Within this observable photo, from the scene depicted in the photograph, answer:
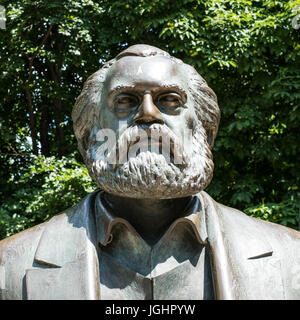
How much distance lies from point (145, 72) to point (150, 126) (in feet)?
0.80

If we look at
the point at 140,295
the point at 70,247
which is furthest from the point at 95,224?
the point at 140,295

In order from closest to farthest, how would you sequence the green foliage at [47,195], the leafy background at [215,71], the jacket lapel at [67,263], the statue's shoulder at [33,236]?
1. the jacket lapel at [67,263]
2. the statue's shoulder at [33,236]
3. the leafy background at [215,71]
4. the green foliage at [47,195]

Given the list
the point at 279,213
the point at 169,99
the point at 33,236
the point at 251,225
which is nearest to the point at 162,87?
the point at 169,99

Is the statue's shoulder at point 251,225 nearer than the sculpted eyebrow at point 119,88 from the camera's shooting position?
No

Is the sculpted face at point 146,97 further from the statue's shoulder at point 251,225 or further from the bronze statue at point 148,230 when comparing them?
the statue's shoulder at point 251,225

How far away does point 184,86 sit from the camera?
2.38 m

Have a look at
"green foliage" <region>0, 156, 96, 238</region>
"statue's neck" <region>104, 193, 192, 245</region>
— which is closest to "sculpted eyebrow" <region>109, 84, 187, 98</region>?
"statue's neck" <region>104, 193, 192, 245</region>

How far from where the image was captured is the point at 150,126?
2.25 m

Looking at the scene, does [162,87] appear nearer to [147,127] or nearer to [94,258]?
[147,127]

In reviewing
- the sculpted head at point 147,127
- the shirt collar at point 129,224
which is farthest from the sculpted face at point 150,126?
the shirt collar at point 129,224

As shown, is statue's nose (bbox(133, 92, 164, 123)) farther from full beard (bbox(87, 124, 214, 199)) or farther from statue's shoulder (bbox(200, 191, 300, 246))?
statue's shoulder (bbox(200, 191, 300, 246))

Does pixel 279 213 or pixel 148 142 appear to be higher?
pixel 148 142

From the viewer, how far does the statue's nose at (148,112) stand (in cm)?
223

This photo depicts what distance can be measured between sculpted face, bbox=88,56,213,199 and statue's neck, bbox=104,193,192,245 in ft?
0.41
